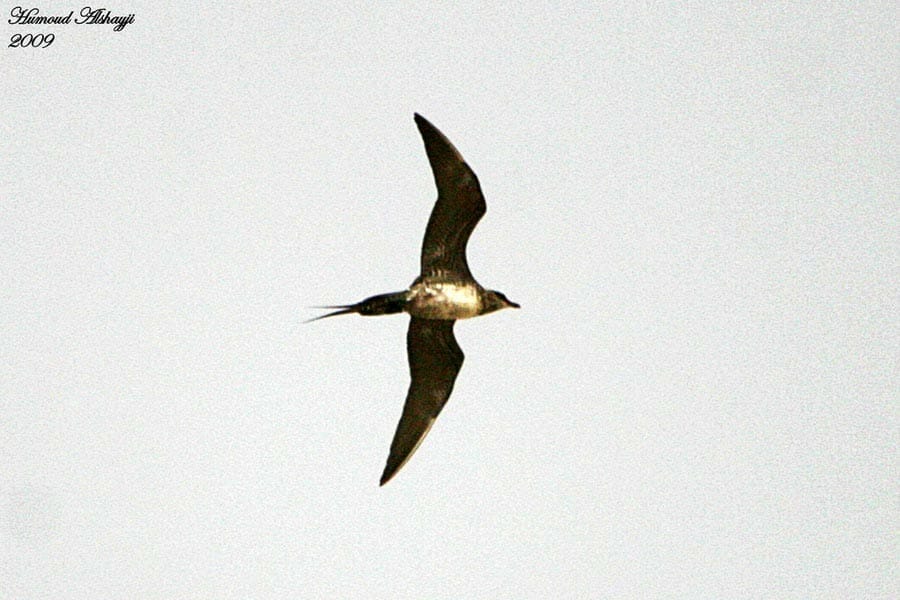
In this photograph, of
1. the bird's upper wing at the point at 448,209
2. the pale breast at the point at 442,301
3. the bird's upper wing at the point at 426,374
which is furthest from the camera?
the bird's upper wing at the point at 426,374

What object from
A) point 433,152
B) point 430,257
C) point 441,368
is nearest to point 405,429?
point 441,368

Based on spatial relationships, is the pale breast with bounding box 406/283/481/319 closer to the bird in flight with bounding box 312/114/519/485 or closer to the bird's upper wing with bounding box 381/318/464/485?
the bird in flight with bounding box 312/114/519/485

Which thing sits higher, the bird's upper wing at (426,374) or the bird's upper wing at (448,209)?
the bird's upper wing at (448,209)

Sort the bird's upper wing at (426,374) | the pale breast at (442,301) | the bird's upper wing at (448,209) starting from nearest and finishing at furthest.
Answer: the bird's upper wing at (448,209) → the pale breast at (442,301) → the bird's upper wing at (426,374)

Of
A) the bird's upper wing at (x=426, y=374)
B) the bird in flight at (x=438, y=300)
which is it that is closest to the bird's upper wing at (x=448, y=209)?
the bird in flight at (x=438, y=300)

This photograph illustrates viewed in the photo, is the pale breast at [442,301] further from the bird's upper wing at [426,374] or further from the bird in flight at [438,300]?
the bird's upper wing at [426,374]

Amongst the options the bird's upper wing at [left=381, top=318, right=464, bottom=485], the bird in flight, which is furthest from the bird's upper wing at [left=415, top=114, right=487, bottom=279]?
the bird's upper wing at [left=381, top=318, right=464, bottom=485]
